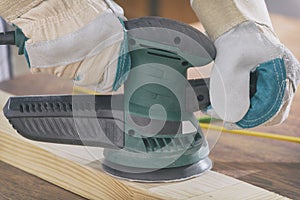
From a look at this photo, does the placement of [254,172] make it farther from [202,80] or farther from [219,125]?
[202,80]

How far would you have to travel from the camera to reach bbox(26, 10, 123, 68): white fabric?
0.87 m

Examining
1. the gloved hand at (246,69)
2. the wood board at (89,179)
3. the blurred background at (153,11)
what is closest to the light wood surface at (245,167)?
the wood board at (89,179)

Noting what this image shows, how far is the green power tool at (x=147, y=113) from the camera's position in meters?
0.88

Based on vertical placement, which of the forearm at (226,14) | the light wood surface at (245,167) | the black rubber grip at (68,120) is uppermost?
the forearm at (226,14)

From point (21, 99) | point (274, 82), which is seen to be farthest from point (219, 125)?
point (21, 99)

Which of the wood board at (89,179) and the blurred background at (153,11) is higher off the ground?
the wood board at (89,179)

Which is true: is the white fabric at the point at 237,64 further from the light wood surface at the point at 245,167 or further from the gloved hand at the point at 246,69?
the light wood surface at the point at 245,167

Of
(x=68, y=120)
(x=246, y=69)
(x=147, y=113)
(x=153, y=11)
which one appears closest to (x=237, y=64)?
(x=246, y=69)

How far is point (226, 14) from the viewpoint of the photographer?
91 centimetres

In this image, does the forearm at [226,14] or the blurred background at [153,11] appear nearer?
the forearm at [226,14]

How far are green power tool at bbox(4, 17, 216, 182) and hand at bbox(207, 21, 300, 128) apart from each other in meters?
0.03

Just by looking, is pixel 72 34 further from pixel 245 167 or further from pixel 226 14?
pixel 245 167

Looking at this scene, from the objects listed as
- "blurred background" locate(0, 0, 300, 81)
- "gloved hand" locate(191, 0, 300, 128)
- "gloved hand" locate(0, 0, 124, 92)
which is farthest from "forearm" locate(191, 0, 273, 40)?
"blurred background" locate(0, 0, 300, 81)

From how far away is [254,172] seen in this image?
1062 millimetres
